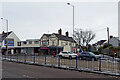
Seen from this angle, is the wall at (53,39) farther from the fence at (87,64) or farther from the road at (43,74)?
the road at (43,74)

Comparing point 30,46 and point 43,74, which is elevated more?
point 30,46

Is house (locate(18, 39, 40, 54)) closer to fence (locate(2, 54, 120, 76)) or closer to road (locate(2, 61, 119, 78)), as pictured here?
fence (locate(2, 54, 120, 76))

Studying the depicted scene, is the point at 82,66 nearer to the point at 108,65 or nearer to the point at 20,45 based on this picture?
the point at 108,65

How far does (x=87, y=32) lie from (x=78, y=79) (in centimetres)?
5275

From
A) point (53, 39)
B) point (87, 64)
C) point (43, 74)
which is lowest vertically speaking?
point (43, 74)

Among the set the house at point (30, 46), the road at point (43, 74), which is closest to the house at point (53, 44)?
the house at point (30, 46)

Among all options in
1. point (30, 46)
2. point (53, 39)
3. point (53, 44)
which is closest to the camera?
point (53, 44)

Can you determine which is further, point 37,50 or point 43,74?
point 37,50

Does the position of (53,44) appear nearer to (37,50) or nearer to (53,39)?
(53,39)

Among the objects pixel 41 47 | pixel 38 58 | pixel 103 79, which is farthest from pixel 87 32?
pixel 103 79

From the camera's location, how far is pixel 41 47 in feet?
184

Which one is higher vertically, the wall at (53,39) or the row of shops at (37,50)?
the wall at (53,39)

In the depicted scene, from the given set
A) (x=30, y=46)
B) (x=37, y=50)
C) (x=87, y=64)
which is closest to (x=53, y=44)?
(x=37, y=50)

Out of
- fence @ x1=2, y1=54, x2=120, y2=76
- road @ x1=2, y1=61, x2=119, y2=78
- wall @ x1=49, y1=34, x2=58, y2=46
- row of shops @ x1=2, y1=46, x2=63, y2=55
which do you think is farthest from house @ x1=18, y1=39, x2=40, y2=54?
road @ x1=2, y1=61, x2=119, y2=78
